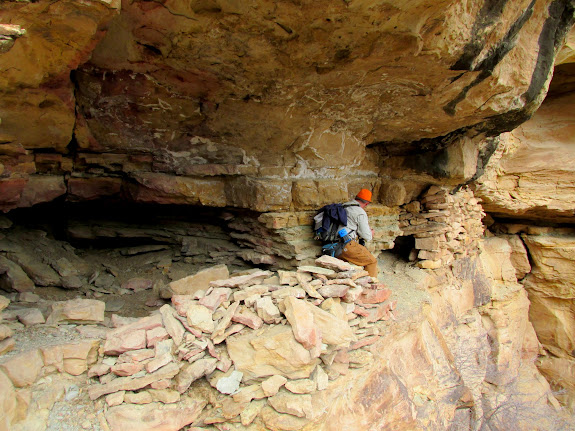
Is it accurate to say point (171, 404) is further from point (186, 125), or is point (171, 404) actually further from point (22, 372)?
point (186, 125)

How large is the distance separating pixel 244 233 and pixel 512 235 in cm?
670

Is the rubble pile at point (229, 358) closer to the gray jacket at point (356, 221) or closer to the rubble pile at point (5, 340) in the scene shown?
the rubble pile at point (5, 340)

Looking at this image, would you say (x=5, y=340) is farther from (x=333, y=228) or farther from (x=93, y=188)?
(x=333, y=228)

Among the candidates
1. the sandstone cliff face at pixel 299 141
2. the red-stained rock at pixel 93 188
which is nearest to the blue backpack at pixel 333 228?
the sandstone cliff face at pixel 299 141

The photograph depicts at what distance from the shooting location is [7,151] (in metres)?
2.51

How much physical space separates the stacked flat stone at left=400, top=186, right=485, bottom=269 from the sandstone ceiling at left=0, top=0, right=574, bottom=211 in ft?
2.37

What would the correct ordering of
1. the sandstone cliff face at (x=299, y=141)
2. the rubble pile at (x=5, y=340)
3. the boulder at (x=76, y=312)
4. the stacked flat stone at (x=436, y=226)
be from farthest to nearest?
the stacked flat stone at (x=436, y=226)
the boulder at (x=76, y=312)
the sandstone cliff face at (x=299, y=141)
the rubble pile at (x=5, y=340)

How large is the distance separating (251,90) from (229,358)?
7.79 ft

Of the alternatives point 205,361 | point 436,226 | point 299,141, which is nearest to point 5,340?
point 205,361

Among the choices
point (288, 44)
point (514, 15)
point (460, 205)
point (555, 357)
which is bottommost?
point (555, 357)

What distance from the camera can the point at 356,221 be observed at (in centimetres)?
421

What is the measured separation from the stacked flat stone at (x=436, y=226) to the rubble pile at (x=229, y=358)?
10.4ft

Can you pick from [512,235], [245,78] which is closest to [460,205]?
[512,235]

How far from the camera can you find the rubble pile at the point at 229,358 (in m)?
2.25
